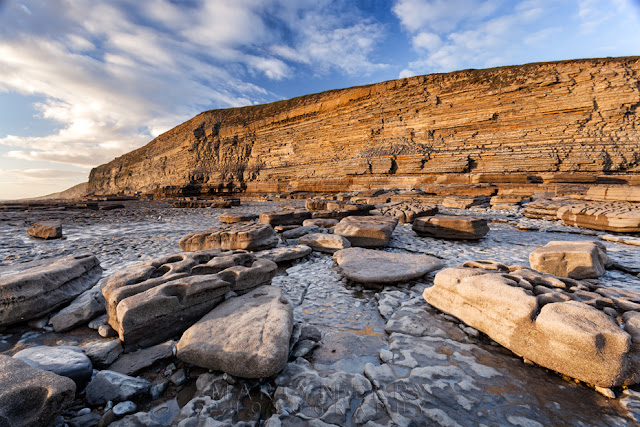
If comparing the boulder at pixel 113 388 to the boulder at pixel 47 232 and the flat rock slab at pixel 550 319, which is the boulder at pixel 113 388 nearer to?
the flat rock slab at pixel 550 319

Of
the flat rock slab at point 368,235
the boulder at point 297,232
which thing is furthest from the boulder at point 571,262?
the boulder at point 297,232

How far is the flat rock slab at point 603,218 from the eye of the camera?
4.67 meters

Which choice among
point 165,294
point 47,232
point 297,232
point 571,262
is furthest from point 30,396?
point 47,232

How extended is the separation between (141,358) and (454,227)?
4790mm

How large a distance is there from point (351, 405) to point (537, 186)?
15230 mm

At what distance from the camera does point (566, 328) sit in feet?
4.55

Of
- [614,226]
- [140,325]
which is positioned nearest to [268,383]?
[140,325]

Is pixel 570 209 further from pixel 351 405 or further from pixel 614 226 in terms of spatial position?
pixel 351 405

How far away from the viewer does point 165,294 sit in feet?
6.07

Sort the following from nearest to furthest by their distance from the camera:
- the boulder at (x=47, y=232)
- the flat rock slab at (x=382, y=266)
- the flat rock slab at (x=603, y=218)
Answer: the flat rock slab at (x=382, y=266), the flat rock slab at (x=603, y=218), the boulder at (x=47, y=232)

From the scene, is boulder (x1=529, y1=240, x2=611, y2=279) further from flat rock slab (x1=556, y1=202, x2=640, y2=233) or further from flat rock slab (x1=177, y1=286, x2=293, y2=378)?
flat rock slab (x1=556, y1=202, x2=640, y2=233)

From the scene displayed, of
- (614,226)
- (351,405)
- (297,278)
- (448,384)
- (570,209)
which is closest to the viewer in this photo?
(351,405)

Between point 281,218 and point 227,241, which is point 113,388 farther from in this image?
point 281,218

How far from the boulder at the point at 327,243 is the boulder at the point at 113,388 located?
2.83 meters
